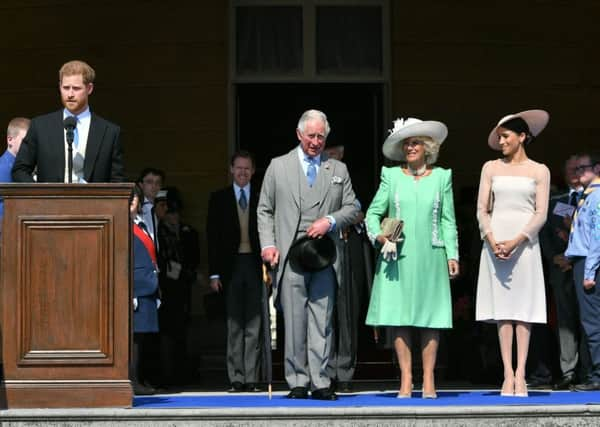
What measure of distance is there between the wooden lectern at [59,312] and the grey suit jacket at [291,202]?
1292 millimetres

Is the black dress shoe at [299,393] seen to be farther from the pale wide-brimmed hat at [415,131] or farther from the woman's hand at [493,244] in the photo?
the pale wide-brimmed hat at [415,131]

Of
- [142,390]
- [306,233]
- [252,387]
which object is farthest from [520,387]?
[142,390]

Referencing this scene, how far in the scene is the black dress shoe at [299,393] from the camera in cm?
1004

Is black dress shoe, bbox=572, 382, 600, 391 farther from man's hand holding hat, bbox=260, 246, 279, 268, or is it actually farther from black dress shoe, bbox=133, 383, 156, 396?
black dress shoe, bbox=133, 383, 156, 396

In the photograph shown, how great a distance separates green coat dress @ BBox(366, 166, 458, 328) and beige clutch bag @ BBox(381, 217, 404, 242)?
57mm

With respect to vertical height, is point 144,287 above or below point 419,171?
below

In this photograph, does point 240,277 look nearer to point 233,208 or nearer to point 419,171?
point 233,208

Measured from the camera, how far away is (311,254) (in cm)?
999

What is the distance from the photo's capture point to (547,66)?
1466 centimetres

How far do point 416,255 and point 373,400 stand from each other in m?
0.94

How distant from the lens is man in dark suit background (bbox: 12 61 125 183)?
940cm

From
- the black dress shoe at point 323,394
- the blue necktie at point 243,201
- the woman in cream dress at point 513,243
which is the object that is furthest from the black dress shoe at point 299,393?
the blue necktie at point 243,201

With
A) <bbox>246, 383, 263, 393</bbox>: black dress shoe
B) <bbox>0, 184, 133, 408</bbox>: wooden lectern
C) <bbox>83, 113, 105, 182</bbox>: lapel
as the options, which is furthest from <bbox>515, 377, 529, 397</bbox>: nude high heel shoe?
<bbox>83, 113, 105, 182</bbox>: lapel

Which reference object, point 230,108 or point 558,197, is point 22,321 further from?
point 230,108
